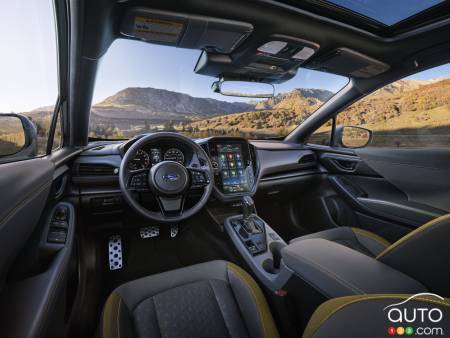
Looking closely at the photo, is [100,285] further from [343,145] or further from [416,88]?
[416,88]

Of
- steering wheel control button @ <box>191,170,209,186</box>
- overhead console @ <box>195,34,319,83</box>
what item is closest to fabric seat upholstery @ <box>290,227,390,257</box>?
steering wheel control button @ <box>191,170,209,186</box>

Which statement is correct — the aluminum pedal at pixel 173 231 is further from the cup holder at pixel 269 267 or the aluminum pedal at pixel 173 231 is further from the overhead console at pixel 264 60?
the overhead console at pixel 264 60

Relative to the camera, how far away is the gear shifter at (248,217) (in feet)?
6.97

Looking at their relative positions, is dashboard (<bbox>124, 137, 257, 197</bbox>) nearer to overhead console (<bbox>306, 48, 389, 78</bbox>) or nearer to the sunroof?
overhead console (<bbox>306, 48, 389, 78</bbox>)

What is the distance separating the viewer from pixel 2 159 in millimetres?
1084

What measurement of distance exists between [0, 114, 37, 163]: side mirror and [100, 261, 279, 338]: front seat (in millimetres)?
862

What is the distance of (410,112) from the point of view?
2475 mm

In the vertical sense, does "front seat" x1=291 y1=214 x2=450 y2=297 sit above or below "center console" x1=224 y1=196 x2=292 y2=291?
above

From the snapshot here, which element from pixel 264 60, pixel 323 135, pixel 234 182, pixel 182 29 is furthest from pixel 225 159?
pixel 323 135

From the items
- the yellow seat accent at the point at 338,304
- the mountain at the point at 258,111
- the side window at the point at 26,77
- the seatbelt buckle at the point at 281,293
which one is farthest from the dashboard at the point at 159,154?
the yellow seat accent at the point at 338,304

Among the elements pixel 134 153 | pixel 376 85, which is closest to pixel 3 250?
pixel 134 153

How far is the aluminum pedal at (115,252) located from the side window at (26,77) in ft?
3.14

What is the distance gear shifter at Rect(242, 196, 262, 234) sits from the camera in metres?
2.12

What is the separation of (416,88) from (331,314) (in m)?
2.57
